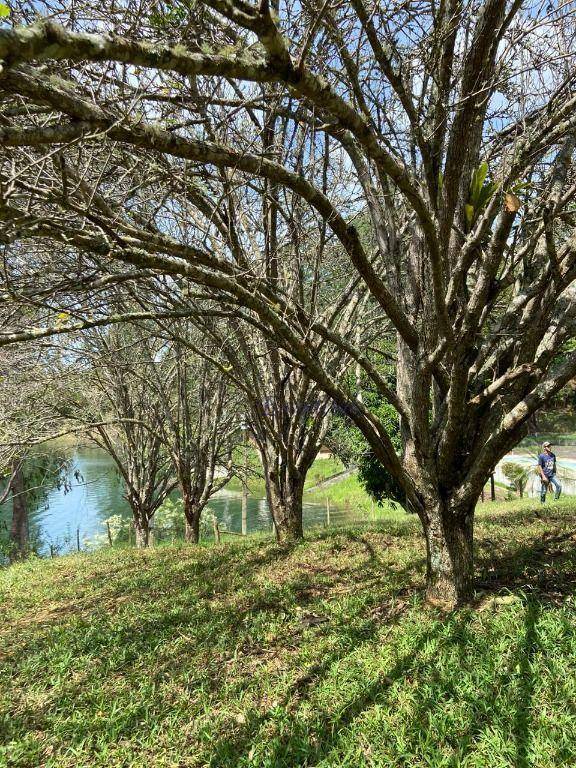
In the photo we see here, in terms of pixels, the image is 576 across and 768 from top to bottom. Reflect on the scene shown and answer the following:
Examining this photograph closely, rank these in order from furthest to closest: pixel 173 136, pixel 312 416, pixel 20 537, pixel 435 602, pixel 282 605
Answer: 1. pixel 20 537
2. pixel 312 416
3. pixel 282 605
4. pixel 435 602
5. pixel 173 136

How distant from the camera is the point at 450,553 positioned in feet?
12.6

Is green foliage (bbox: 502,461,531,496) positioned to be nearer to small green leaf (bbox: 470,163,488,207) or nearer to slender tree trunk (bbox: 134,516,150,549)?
slender tree trunk (bbox: 134,516,150,549)

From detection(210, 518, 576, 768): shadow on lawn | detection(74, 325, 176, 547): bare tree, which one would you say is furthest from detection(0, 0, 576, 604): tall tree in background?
detection(74, 325, 176, 547): bare tree

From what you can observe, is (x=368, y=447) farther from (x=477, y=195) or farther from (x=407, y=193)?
(x=407, y=193)

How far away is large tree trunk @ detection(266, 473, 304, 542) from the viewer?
21.6 feet

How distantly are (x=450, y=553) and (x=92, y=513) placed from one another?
22084 millimetres

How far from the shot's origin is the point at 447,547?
12.6 ft

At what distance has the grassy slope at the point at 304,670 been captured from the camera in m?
2.65

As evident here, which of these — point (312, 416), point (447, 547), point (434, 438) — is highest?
point (312, 416)

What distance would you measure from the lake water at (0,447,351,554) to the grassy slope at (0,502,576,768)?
1159cm

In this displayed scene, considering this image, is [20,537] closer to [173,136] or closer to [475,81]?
[173,136]

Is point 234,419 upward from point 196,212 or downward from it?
downward

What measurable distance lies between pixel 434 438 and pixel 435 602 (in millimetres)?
1403

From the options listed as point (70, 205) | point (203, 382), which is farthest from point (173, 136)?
point (203, 382)
